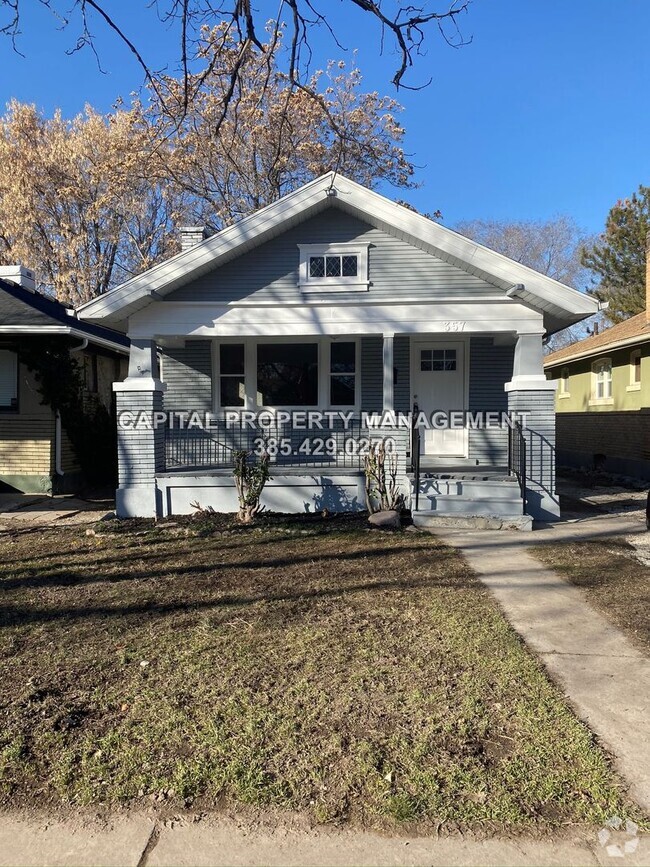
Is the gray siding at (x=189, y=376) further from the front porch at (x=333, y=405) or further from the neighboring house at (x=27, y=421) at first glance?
the neighboring house at (x=27, y=421)

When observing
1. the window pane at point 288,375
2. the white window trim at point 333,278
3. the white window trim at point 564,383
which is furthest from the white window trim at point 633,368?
the white window trim at point 333,278

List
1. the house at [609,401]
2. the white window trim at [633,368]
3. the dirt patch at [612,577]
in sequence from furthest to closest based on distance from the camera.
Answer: the white window trim at [633,368]
the house at [609,401]
the dirt patch at [612,577]

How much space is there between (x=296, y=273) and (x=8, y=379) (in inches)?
232

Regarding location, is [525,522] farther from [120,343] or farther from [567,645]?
[120,343]

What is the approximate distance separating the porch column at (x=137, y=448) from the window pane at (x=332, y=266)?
3.25m

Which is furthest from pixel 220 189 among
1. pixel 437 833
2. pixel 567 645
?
pixel 437 833

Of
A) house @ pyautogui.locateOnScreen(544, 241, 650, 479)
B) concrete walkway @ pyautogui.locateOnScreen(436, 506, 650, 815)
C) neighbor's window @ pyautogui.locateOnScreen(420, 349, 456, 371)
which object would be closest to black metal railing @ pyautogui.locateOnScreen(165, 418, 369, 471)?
neighbor's window @ pyautogui.locateOnScreen(420, 349, 456, 371)

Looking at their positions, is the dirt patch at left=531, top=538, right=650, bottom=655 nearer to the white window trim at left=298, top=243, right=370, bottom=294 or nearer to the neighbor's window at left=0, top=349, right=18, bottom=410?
the white window trim at left=298, top=243, right=370, bottom=294

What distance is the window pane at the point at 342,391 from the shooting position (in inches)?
437

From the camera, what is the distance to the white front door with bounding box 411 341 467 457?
36.2 feet

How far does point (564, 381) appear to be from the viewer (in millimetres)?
21531

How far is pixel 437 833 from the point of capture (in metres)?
2.36

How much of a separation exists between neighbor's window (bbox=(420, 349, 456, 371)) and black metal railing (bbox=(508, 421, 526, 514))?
2247 mm

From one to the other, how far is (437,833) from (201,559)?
4.77m
